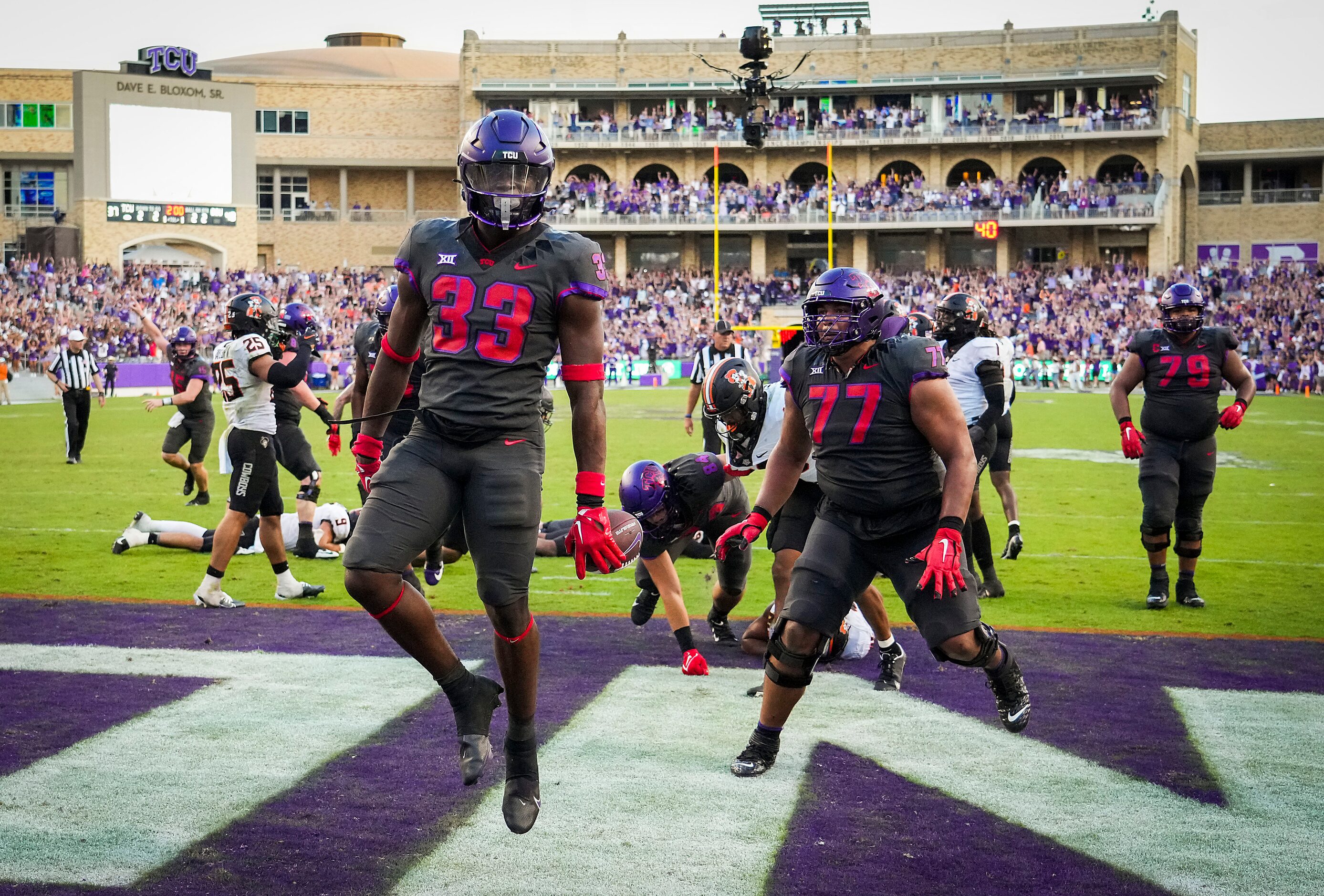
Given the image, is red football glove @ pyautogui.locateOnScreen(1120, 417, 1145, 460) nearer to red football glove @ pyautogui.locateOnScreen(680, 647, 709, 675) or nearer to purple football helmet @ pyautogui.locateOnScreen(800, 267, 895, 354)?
red football glove @ pyautogui.locateOnScreen(680, 647, 709, 675)

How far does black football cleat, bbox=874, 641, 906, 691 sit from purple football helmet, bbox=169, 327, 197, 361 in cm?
950

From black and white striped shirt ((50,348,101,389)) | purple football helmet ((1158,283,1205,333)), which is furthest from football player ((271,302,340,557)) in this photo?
black and white striped shirt ((50,348,101,389))

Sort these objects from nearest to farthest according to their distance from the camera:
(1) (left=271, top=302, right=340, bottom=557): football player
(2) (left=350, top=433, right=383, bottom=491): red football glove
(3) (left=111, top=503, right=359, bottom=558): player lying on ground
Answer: (2) (left=350, top=433, right=383, bottom=491): red football glove < (1) (left=271, top=302, right=340, bottom=557): football player < (3) (left=111, top=503, right=359, bottom=558): player lying on ground

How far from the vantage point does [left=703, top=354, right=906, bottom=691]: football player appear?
688cm

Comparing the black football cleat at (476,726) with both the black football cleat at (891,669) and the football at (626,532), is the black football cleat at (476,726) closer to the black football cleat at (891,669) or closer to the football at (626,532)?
the football at (626,532)

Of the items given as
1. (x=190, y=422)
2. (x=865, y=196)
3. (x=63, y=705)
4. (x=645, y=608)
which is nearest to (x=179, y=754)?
(x=63, y=705)

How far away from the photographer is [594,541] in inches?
171

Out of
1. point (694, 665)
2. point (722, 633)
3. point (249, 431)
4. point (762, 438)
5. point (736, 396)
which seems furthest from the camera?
point (249, 431)

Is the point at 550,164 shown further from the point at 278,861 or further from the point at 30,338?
the point at 30,338

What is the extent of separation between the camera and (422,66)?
8488 centimetres

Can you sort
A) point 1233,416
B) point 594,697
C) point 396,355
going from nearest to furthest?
point 396,355 < point 594,697 < point 1233,416

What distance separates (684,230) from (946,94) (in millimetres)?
13147

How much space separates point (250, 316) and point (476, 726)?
15.7 ft

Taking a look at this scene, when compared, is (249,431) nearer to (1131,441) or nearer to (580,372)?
(580,372)
